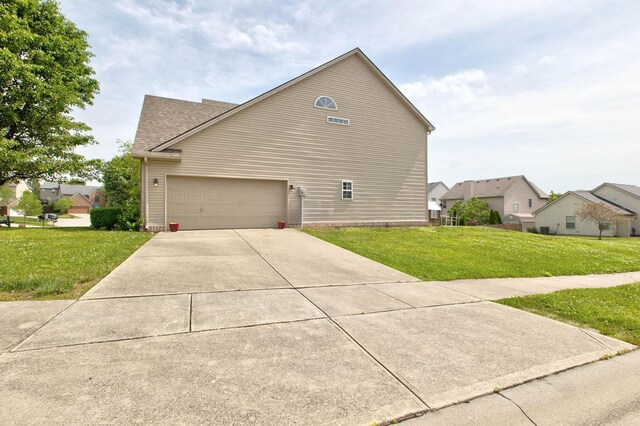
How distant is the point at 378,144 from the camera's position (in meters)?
17.1

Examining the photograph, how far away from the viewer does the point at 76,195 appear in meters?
66.7

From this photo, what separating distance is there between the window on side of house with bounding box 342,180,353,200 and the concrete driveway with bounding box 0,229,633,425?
35.7 ft

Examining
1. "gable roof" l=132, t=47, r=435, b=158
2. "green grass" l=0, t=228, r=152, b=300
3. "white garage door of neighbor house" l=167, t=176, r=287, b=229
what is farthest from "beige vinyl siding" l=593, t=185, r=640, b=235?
"green grass" l=0, t=228, r=152, b=300

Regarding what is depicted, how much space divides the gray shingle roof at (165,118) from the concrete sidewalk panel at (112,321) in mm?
10279

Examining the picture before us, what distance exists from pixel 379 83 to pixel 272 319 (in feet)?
53.6

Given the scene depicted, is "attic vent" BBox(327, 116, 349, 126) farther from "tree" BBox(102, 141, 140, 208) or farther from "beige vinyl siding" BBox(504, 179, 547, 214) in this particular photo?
"beige vinyl siding" BBox(504, 179, 547, 214)

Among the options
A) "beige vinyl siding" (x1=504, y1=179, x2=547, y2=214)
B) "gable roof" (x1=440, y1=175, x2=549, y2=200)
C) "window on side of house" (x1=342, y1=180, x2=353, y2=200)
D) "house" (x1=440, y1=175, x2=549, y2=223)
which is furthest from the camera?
"gable roof" (x1=440, y1=175, x2=549, y2=200)

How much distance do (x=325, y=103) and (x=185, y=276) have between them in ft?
41.3

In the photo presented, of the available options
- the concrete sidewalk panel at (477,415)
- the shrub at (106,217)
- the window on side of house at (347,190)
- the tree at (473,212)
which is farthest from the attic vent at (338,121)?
the tree at (473,212)

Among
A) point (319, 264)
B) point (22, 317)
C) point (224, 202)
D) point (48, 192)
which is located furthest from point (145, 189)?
point (48, 192)

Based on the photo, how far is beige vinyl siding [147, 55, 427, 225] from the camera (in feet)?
45.3

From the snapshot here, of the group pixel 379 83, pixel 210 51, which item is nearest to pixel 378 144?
pixel 379 83

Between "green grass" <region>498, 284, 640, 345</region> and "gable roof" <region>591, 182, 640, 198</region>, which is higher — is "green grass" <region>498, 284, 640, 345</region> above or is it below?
below

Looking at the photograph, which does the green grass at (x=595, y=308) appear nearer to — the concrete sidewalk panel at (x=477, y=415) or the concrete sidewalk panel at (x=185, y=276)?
the concrete sidewalk panel at (x=477, y=415)
